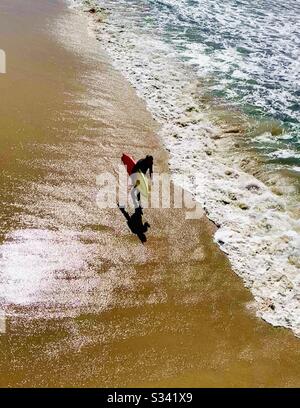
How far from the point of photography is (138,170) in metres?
12.0

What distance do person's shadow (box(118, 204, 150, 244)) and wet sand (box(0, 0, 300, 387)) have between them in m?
0.18

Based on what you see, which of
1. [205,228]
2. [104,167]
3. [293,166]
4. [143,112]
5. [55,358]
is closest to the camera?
[55,358]

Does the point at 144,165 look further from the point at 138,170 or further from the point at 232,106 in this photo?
the point at 232,106

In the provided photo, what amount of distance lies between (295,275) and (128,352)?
15.4ft

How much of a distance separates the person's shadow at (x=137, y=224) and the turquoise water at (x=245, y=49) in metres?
5.61

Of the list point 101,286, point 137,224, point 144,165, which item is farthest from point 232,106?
point 101,286

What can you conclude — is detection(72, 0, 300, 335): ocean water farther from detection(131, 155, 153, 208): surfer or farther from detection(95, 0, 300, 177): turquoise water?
detection(131, 155, 153, 208): surfer

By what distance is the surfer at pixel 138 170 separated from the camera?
38.9 ft

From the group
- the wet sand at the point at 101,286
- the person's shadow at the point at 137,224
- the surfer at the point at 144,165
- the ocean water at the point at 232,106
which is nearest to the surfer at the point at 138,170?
the surfer at the point at 144,165

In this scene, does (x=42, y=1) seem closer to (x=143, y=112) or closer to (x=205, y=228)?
(x=143, y=112)

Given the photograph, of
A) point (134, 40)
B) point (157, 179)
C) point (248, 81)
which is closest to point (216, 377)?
point (157, 179)

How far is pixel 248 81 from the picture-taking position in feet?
64.7

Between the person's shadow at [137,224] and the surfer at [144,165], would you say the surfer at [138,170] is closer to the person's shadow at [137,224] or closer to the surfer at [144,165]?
the surfer at [144,165]

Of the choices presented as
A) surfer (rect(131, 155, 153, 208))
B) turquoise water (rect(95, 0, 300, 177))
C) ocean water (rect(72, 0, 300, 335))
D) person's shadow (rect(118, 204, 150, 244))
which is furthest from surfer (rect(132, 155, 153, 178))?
turquoise water (rect(95, 0, 300, 177))
